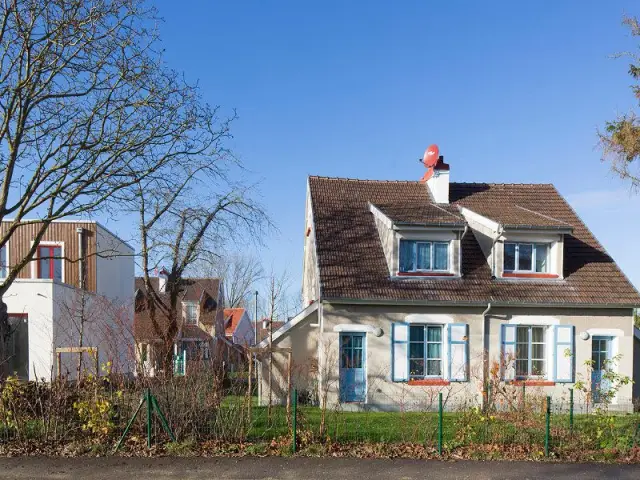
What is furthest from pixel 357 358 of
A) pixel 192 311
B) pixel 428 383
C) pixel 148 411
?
pixel 192 311

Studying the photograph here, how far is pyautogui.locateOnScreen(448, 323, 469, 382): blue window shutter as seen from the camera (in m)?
18.0

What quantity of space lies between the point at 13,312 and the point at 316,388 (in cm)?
1258

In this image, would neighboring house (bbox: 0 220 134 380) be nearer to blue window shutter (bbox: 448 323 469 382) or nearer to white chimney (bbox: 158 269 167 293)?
white chimney (bbox: 158 269 167 293)

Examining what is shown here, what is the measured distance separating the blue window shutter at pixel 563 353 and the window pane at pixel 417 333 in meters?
4.11

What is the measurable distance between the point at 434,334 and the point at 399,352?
4.29 ft

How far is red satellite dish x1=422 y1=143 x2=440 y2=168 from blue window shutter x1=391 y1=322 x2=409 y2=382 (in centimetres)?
682

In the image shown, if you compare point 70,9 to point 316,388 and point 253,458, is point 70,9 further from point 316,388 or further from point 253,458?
point 316,388

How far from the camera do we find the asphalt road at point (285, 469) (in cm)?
1009

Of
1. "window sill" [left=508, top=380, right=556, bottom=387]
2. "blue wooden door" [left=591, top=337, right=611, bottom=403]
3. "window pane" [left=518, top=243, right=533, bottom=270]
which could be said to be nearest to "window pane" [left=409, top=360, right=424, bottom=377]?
"window sill" [left=508, top=380, right=556, bottom=387]

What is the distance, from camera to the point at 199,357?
1229cm

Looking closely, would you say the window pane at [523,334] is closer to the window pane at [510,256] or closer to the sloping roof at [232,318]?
the window pane at [510,256]

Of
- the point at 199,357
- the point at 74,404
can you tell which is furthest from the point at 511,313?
the point at 74,404

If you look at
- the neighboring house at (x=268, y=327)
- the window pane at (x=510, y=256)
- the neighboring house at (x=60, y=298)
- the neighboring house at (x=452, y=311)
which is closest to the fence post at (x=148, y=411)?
the neighboring house at (x=268, y=327)

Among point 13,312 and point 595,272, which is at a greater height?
point 595,272
